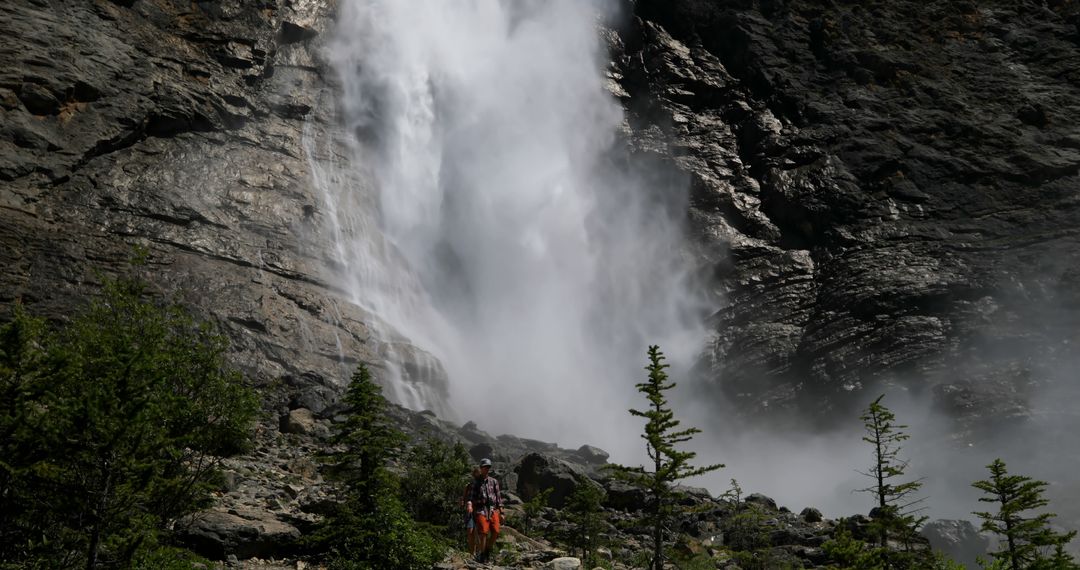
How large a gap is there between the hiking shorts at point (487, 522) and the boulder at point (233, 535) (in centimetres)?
285

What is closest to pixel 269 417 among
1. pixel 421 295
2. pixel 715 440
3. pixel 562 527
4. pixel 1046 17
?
pixel 562 527

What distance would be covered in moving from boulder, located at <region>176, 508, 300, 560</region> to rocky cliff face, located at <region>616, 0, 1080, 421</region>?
3671 cm

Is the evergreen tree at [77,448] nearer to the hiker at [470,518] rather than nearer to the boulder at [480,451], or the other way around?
the hiker at [470,518]

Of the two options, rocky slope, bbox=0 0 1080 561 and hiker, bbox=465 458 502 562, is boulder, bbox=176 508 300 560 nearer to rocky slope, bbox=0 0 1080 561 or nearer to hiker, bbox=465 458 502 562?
hiker, bbox=465 458 502 562

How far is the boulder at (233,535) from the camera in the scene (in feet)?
35.1

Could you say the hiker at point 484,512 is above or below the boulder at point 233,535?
above

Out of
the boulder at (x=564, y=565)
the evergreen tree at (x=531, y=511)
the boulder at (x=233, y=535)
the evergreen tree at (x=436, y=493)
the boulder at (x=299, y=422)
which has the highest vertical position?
the boulder at (x=299, y=422)

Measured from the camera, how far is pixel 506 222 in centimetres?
5144

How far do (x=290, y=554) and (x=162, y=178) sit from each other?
29.7 meters

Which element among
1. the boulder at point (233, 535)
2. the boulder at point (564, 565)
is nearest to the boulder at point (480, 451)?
the boulder at point (564, 565)

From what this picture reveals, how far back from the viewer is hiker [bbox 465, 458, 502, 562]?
1237 cm

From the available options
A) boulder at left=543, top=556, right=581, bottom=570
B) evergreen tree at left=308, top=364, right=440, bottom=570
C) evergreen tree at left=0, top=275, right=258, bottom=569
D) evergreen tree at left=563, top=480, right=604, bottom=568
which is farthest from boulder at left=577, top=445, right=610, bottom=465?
evergreen tree at left=0, top=275, right=258, bottom=569

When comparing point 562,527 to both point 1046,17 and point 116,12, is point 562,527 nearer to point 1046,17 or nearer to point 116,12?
point 116,12

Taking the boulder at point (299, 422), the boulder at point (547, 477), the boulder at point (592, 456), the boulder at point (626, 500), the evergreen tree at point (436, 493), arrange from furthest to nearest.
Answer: the boulder at point (592, 456)
the boulder at point (626, 500)
the boulder at point (299, 422)
the boulder at point (547, 477)
the evergreen tree at point (436, 493)
